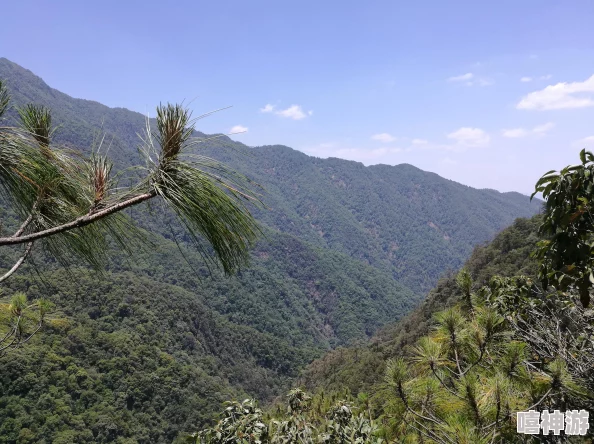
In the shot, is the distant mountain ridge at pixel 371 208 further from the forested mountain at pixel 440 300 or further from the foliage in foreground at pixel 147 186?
the foliage in foreground at pixel 147 186

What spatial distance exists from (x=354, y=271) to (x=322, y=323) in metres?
20.9

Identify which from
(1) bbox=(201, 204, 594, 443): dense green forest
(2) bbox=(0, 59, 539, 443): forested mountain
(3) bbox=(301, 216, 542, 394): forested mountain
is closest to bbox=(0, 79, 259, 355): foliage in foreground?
(2) bbox=(0, 59, 539, 443): forested mountain

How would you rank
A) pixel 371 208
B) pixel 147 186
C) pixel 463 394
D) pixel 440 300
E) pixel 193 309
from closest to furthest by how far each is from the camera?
pixel 147 186 → pixel 463 394 → pixel 440 300 → pixel 193 309 → pixel 371 208

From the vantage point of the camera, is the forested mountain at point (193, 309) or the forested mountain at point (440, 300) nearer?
Result: the forested mountain at point (193, 309)

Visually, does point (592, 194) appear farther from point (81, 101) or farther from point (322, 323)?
point (81, 101)

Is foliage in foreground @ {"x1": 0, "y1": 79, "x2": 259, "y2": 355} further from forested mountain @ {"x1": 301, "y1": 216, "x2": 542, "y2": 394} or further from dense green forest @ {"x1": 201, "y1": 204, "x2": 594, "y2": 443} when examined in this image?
forested mountain @ {"x1": 301, "y1": 216, "x2": 542, "y2": 394}

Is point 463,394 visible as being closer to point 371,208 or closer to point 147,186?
point 147,186

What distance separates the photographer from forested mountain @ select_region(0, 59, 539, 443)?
21.8 m

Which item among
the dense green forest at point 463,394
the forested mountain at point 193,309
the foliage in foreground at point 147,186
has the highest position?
the foliage in foreground at point 147,186

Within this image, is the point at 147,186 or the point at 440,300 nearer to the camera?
the point at 147,186

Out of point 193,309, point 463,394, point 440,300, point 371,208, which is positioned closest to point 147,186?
point 463,394

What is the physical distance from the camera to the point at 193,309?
1977 inches

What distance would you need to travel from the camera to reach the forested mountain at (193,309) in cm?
2183

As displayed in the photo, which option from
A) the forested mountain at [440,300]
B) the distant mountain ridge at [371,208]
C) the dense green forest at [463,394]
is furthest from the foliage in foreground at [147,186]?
the distant mountain ridge at [371,208]
